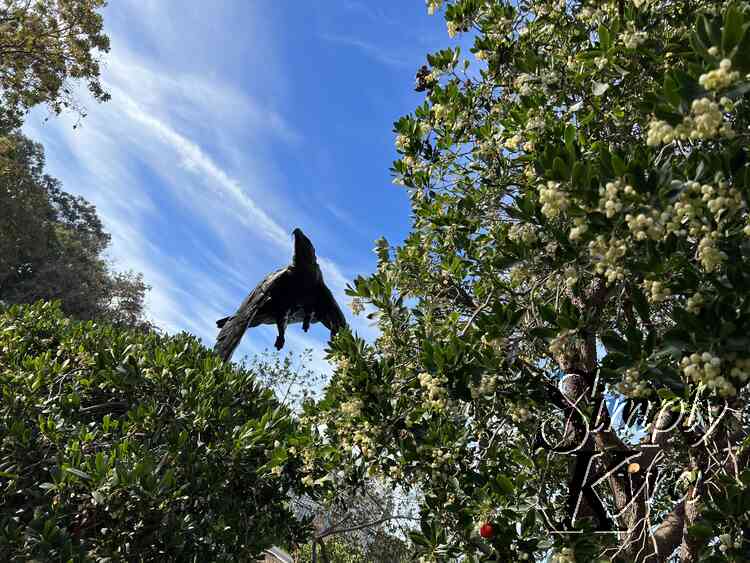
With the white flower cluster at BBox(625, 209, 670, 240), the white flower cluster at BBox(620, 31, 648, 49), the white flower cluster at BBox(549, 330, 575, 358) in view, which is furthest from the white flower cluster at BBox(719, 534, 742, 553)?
the white flower cluster at BBox(620, 31, 648, 49)

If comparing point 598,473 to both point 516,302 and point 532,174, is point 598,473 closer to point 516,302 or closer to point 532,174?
point 516,302

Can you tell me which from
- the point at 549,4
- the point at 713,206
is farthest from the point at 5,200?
the point at 713,206

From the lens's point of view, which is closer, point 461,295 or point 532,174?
point 532,174

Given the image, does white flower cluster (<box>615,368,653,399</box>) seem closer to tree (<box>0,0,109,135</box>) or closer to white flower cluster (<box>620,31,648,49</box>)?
white flower cluster (<box>620,31,648,49</box>)

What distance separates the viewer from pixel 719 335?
1.75m

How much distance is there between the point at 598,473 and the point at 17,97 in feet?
57.0

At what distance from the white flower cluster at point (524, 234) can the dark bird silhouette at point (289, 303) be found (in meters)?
4.27

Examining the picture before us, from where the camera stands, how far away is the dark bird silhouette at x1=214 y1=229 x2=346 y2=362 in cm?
654

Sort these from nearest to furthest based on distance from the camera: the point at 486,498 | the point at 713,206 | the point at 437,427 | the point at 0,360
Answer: the point at 713,206 → the point at 486,498 → the point at 437,427 → the point at 0,360

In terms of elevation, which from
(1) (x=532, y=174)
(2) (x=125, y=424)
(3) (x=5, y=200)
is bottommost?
(2) (x=125, y=424)

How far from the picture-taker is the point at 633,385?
6.66 ft

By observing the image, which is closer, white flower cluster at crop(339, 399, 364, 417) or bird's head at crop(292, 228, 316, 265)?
white flower cluster at crop(339, 399, 364, 417)

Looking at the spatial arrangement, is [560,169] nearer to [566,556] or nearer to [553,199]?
[553,199]

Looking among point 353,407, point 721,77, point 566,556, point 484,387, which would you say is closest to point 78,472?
point 353,407
